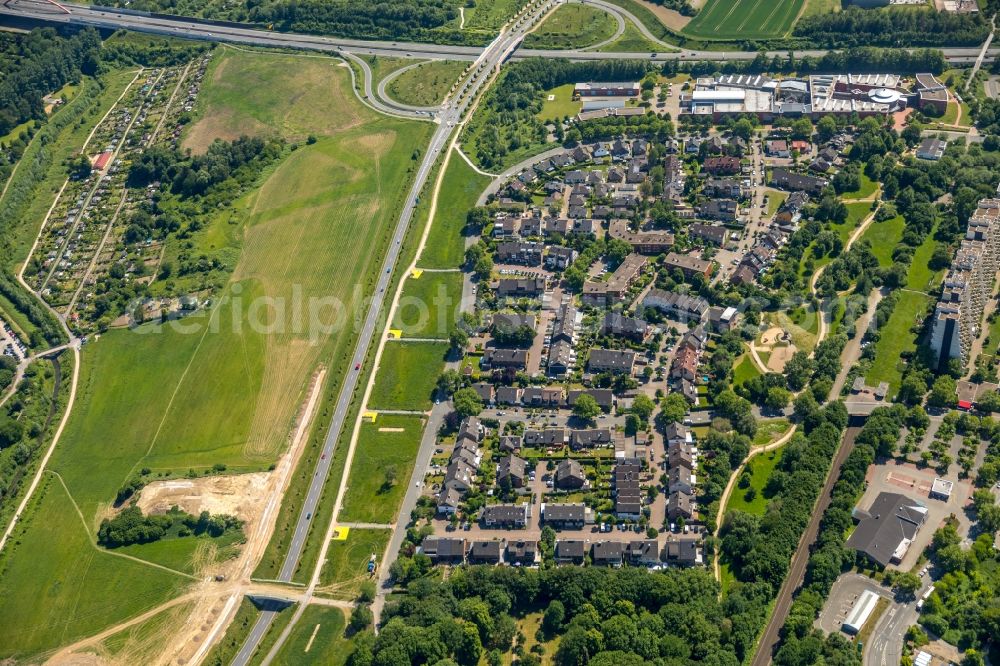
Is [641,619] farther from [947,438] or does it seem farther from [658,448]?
[947,438]

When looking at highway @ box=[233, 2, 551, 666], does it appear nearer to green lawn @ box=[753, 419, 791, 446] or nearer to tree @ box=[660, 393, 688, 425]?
tree @ box=[660, 393, 688, 425]

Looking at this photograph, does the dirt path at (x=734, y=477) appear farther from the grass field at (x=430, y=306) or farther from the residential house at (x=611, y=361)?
the grass field at (x=430, y=306)

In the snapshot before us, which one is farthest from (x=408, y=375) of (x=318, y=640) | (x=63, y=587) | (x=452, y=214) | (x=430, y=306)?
(x=63, y=587)

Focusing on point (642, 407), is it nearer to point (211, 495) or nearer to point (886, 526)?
point (886, 526)

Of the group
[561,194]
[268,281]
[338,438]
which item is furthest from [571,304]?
[268,281]

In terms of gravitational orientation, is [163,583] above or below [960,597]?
below

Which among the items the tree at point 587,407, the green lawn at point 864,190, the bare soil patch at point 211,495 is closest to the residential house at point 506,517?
the tree at point 587,407

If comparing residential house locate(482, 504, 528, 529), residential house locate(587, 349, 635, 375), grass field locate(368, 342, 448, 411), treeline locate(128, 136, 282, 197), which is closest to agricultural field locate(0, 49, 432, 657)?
treeline locate(128, 136, 282, 197)
